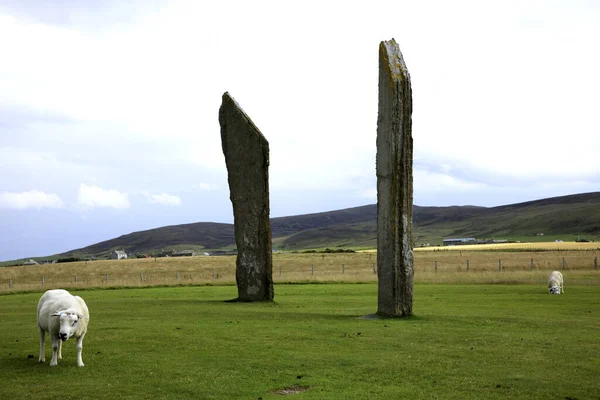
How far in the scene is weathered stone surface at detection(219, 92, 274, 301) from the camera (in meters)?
24.6

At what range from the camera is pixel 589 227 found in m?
181

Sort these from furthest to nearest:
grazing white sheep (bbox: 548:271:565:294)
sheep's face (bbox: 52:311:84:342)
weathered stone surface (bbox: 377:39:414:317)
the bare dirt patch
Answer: grazing white sheep (bbox: 548:271:565:294), weathered stone surface (bbox: 377:39:414:317), sheep's face (bbox: 52:311:84:342), the bare dirt patch

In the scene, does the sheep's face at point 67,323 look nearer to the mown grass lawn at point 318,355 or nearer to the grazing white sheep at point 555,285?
the mown grass lawn at point 318,355

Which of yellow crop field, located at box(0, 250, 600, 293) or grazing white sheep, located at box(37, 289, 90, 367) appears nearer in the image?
grazing white sheep, located at box(37, 289, 90, 367)

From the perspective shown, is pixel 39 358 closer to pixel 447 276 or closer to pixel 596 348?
pixel 596 348

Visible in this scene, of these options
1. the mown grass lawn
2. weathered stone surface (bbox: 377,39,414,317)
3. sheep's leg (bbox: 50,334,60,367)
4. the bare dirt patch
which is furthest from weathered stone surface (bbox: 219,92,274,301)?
the bare dirt patch

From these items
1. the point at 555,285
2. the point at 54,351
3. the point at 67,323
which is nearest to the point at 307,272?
the point at 555,285

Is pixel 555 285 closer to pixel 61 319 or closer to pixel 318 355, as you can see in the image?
pixel 318 355

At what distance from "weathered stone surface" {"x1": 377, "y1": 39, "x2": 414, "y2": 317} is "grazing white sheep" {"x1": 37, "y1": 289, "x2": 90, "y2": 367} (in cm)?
884

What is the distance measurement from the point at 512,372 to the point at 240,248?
15538 millimetres

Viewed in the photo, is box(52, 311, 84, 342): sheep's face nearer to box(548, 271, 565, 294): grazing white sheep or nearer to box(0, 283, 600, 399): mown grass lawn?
box(0, 283, 600, 399): mown grass lawn

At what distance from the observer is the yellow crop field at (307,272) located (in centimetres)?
3688

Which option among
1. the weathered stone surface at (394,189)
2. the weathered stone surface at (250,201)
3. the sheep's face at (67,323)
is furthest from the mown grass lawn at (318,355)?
the weathered stone surface at (250,201)

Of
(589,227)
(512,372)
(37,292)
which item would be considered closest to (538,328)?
(512,372)
